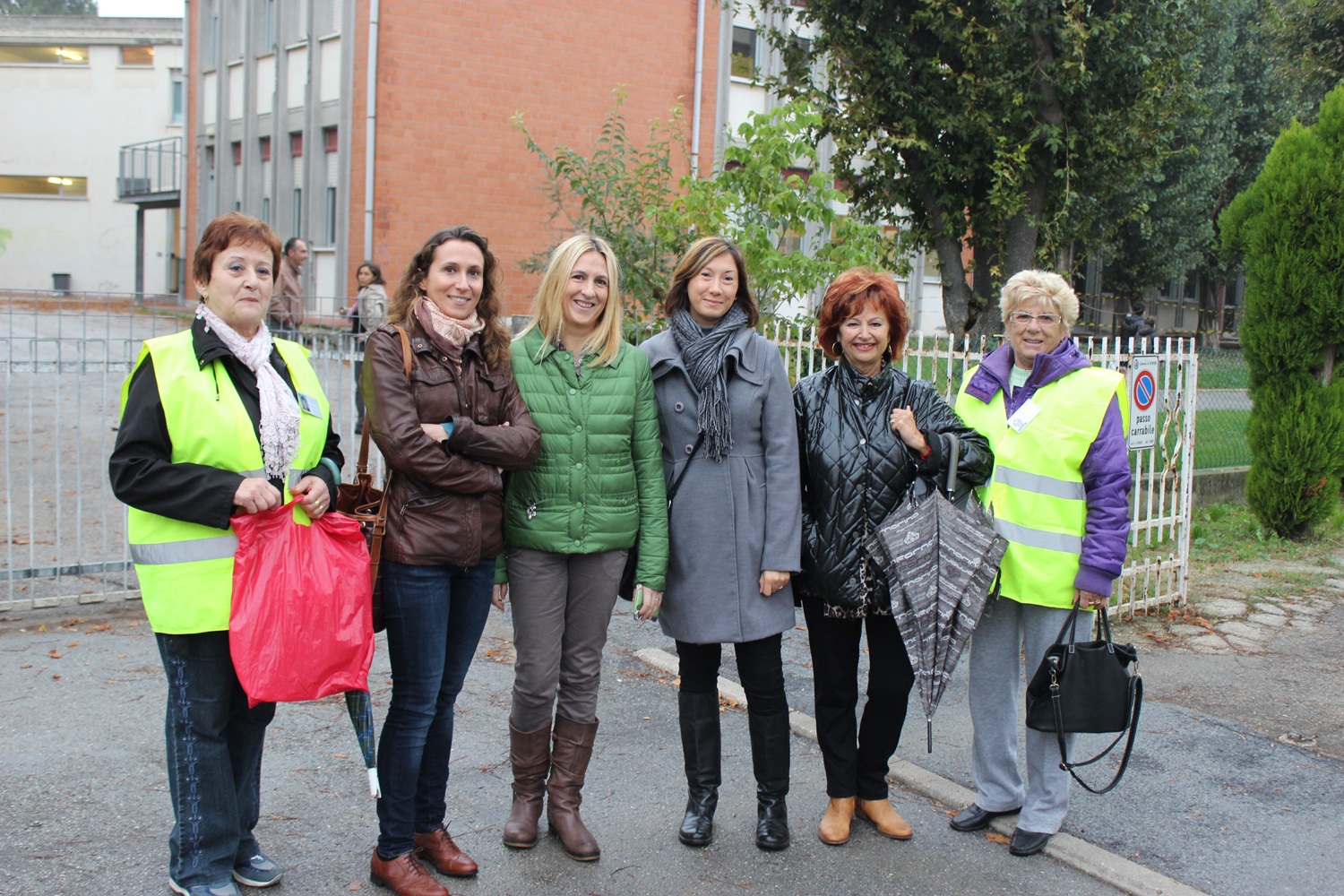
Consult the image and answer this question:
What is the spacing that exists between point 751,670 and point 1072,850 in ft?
4.05

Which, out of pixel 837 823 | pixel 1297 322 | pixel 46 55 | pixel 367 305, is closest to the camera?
pixel 837 823

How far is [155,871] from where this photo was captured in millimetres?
3322

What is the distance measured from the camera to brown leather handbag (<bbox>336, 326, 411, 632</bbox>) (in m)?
3.19

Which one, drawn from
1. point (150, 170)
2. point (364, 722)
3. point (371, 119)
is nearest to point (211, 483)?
point (364, 722)

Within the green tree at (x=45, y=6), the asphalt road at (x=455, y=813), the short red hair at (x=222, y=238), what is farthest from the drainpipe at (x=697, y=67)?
the green tree at (x=45, y=6)

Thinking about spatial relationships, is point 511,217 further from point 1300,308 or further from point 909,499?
point 909,499

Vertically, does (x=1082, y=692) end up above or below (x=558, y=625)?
below

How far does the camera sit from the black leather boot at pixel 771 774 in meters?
3.70

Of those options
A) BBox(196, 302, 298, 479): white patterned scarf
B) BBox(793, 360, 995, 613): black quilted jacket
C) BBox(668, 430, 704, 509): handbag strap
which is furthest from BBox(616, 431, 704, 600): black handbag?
BBox(196, 302, 298, 479): white patterned scarf

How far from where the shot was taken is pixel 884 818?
3848 mm

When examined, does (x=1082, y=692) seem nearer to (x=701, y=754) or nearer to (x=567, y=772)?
(x=701, y=754)

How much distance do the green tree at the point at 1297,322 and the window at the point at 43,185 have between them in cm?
3312

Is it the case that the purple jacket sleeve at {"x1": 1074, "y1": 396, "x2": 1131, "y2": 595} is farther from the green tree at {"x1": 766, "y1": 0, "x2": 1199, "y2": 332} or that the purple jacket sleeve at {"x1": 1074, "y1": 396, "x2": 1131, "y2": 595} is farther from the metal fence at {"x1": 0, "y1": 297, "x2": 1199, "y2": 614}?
the green tree at {"x1": 766, "y1": 0, "x2": 1199, "y2": 332}

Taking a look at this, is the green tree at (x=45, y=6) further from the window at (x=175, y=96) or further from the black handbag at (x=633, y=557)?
the black handbag at (x=633, y=557)
